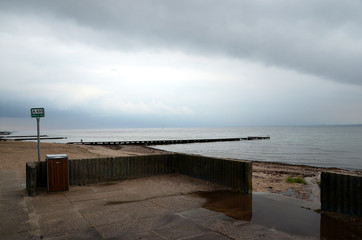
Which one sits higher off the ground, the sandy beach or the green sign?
the green sign

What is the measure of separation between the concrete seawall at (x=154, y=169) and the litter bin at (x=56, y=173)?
17.0 inches

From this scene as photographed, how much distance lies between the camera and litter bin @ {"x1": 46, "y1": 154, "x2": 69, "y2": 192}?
8766 mm

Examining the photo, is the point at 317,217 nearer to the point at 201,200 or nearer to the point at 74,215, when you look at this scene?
the point at 201,200

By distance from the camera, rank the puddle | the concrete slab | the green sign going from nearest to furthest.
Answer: the concrete slab < the puddle < the green sign

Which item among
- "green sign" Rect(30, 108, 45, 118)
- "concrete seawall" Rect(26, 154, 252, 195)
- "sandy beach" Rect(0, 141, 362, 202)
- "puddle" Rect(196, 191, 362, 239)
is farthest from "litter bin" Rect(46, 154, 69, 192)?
"sandy beach" Rect(0, 141, 362, 202)

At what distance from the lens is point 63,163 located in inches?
352

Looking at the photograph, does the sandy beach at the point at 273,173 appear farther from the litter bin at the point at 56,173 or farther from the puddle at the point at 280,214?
the litter bin at the point at 56,173

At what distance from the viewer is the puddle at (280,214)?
5.66 metres

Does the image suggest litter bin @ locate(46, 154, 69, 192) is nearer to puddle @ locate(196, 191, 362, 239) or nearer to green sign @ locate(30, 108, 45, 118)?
green sign @ locate(30, 108, 45, 118)

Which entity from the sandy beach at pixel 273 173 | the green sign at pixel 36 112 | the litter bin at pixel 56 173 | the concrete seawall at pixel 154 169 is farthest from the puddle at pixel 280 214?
the green sign at pixel 36 112

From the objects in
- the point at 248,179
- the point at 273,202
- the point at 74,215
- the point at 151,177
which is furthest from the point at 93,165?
the point at 273,202

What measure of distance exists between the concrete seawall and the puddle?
719 mm

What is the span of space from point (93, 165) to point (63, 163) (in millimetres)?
1589

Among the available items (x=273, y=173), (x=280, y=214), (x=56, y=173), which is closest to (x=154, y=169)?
(x=56, y=173)
